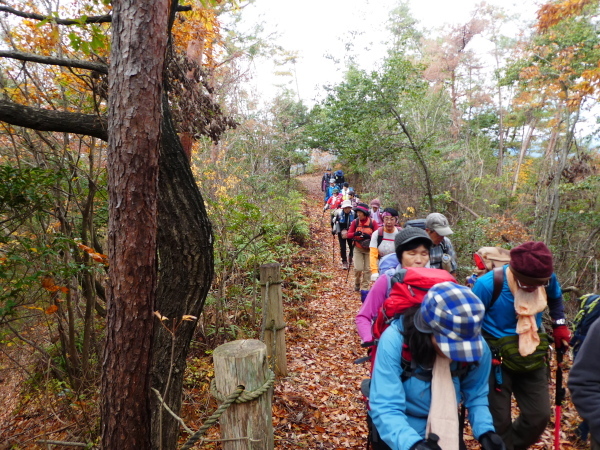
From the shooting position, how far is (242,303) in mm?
6250

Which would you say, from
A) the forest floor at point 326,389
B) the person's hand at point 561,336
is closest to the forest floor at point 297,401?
the forest floor at point 326,389

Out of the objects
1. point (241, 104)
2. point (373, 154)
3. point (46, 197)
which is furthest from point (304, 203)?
point (46, 197)

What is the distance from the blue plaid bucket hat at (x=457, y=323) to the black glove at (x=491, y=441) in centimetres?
59

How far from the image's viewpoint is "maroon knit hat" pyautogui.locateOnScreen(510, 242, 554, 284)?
8.14ft

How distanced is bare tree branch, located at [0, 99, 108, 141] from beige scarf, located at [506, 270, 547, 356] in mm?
3659

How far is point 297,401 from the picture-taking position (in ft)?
14.9

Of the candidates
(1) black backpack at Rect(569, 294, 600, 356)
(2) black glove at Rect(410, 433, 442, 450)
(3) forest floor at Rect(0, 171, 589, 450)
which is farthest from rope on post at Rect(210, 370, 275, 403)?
(1) black backpack at Rect(569, 294, 600, 356)

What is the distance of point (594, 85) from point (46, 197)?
10895 millimetres

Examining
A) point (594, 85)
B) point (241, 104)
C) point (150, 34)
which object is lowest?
point (150, 34)

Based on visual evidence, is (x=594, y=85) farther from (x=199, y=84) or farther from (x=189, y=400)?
(x=189, y=400)

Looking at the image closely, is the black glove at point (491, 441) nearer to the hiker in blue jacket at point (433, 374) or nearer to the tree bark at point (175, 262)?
the hiker in blue jacket at point (433, 374)

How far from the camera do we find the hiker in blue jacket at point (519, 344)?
2627 mm

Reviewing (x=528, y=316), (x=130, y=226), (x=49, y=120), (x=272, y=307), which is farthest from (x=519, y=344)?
(x=49, y=120)

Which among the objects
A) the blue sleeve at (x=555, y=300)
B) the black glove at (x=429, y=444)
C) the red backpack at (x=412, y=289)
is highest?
the red backpack at (x=412, y=289)
